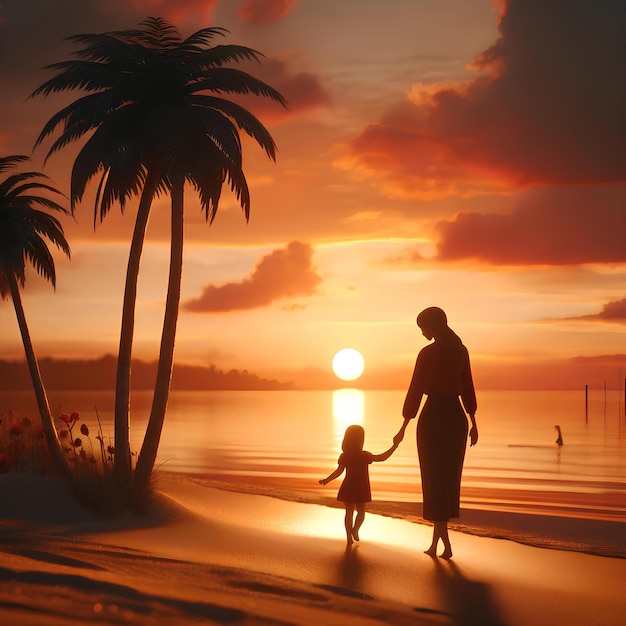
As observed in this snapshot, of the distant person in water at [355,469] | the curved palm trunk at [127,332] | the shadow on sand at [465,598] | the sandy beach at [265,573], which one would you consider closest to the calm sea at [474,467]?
the curved palm trunk at [127,332]

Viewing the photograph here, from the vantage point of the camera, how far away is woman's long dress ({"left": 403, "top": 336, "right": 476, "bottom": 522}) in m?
10.1

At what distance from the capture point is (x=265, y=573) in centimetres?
865

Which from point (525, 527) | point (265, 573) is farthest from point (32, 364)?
point (265, 573)

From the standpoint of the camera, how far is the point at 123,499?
13.6 meters

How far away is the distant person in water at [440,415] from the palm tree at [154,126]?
17.9 feet

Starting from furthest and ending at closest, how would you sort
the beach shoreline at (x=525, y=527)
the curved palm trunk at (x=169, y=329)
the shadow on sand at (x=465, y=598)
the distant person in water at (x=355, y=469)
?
the curved palm trunk at (x=169, y=329)
the beach shoreline at (x=525, y=527)
the distant person in water at (x=355, y=469)
the shadow on sand at (x=465, y=598)

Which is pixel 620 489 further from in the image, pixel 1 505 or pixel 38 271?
pixel 1 505

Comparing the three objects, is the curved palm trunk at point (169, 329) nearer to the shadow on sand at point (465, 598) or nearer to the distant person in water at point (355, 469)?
the distant person in water at point (355, 469)

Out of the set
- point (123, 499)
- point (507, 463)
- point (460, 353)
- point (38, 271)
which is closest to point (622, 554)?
point (460, 353)

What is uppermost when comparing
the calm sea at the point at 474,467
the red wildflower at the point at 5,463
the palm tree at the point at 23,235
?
the palm tree at the point at 23,235

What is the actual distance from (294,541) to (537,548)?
11.2ft

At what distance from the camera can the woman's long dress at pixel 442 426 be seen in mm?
10150

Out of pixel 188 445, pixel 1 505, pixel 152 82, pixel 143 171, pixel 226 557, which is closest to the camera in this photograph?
pixel 226 557

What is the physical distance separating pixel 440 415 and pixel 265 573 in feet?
9.39
